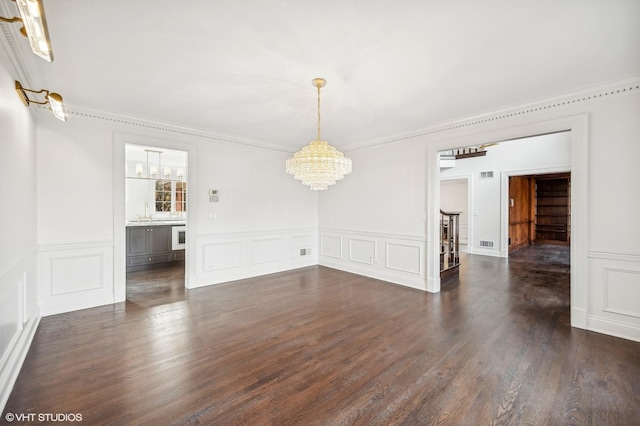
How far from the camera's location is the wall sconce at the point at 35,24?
4.00 feet

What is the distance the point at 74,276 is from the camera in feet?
12.2

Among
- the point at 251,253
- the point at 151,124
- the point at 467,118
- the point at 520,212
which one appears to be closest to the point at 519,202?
the point at 520,212

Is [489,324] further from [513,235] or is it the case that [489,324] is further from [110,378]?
[513,235]

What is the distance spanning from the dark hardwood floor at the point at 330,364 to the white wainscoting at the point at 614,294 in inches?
7.2

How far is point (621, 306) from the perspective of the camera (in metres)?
3.01

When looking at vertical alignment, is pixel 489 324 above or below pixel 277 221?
below

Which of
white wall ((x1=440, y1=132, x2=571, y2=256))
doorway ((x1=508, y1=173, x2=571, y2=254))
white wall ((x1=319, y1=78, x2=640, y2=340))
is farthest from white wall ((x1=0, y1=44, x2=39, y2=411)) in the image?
doorway ((x1=508, y1=173, x2=571, y2=254))

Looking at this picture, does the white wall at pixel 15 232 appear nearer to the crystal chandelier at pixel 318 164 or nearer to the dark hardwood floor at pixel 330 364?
the dark hardwood floor at pixel 330 364

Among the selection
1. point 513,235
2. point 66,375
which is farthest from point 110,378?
point 513,235

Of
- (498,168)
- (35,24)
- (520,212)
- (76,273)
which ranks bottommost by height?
(76,273)

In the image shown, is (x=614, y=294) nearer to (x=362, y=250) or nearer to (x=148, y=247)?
(x=362, y=250)

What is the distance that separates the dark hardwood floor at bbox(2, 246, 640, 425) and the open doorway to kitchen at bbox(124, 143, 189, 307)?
2.35 feet

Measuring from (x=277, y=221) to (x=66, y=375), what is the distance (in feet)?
13.2

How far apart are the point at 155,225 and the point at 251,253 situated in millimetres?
2467
